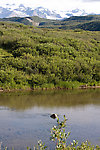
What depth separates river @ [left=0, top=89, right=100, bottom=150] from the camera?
17.0 metres

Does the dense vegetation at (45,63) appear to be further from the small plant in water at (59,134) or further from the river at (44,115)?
the small plant in water at (59,134)

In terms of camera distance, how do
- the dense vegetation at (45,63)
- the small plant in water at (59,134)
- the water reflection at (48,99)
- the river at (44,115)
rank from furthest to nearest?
1. the dense vegetation at (45,63)
2. the water reflection at (48,99)
3. the river at (44,115)
4. the small plant in water at (59,134)

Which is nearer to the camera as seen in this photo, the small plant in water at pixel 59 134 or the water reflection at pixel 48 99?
the small plant in water at pixel 59 134

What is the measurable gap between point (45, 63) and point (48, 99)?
8695 mm

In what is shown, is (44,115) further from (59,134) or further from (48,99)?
(59,134)

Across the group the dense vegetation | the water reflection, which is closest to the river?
the water reflection

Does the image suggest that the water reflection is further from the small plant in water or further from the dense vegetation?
the small plant in water

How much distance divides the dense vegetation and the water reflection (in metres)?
2.70

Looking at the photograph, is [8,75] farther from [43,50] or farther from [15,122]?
[15,122]

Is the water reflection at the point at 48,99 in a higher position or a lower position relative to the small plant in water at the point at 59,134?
lower

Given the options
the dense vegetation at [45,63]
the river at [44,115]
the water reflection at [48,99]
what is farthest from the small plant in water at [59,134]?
the dense vegetation at [45,63]

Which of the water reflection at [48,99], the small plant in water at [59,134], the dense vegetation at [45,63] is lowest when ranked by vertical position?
the water reflection at [48,99]

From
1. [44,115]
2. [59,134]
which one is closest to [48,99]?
[44,115]

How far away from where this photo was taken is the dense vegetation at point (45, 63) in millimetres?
35062
